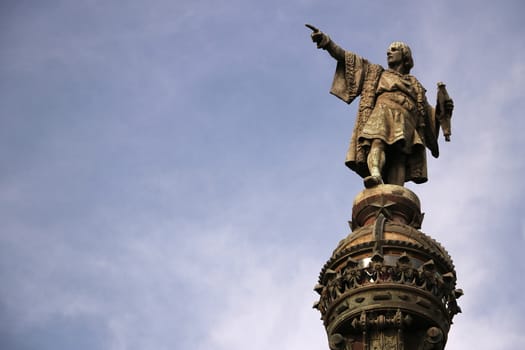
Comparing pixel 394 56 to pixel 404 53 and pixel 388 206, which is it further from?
pixel 388 206

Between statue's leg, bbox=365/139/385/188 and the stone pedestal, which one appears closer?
the stone pedestal

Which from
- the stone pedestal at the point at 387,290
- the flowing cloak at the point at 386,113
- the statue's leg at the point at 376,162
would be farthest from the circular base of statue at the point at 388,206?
the flowing cloak at the point at 386,113

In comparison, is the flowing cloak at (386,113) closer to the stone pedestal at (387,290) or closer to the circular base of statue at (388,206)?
the circular base of statue at (388,206)

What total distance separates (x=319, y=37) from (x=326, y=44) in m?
0.32

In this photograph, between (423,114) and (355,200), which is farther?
(423,114)

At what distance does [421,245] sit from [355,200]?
208 cm

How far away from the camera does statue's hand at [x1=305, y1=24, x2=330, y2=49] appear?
68.6ft

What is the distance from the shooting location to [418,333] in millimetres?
16078

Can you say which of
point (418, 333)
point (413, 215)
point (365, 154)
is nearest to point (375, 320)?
point (418, 333)

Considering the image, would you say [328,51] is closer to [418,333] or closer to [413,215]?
[413,215]

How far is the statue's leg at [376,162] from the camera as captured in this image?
18781 millimetres

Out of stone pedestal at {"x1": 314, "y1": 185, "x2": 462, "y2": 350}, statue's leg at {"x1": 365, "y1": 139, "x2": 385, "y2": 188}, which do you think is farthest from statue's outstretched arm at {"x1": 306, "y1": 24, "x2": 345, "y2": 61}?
stone pedestal at {"x1": 314, "y1": 185, "x2": 462, "y2": 350}

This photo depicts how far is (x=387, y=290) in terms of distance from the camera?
52.9 feet

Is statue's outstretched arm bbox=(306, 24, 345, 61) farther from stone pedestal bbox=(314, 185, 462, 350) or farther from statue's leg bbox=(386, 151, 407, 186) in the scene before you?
stone pedestal bbox=(314, 185, 462, 350)
